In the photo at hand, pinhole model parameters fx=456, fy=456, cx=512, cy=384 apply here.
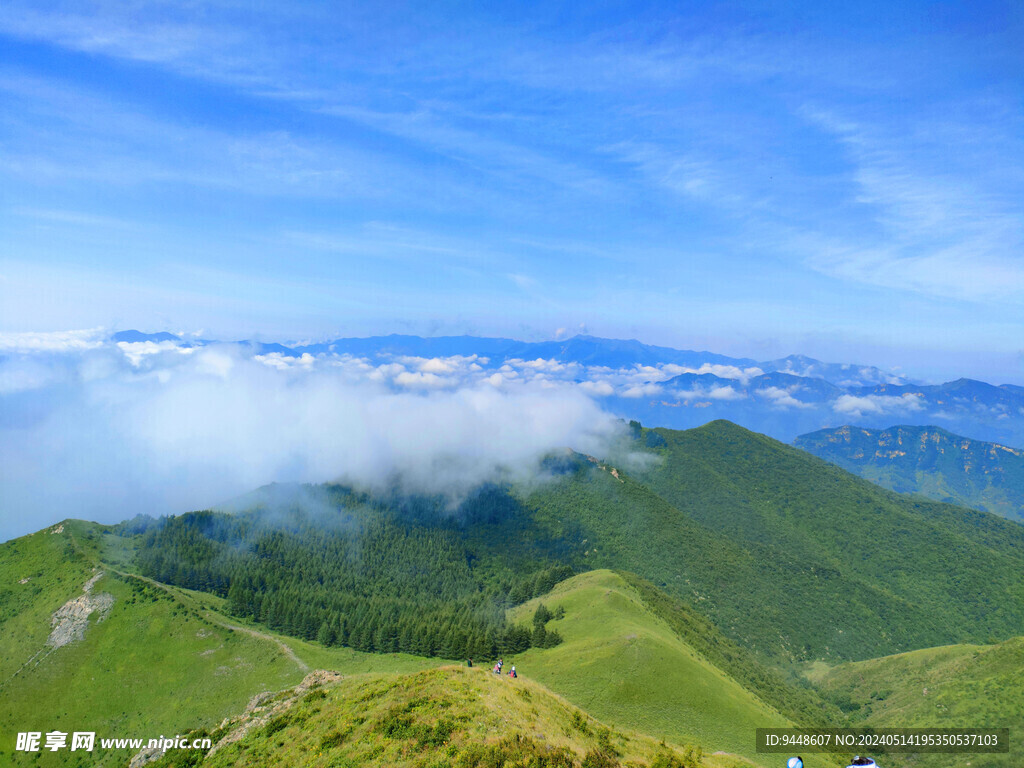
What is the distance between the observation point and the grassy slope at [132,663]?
239 feet

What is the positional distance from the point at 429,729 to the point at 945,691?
116 metres

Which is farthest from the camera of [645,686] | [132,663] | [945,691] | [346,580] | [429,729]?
[346,580]

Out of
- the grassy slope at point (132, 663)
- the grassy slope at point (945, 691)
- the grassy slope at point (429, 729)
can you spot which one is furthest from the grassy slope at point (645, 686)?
the grassy slope at point (945, 691)

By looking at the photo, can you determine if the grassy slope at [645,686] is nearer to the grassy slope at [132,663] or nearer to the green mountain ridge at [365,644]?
the green mountain ridge at [365,644]

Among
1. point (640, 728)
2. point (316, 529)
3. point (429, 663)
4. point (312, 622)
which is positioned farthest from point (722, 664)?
point (316, 529)

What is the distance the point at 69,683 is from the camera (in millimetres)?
79188

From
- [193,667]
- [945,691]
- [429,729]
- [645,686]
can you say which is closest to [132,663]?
[193,667]

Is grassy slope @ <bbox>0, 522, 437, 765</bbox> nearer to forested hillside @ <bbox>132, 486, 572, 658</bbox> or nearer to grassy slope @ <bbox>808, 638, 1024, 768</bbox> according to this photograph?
forested hillside @ <bbox>132, 486, 572, 658</bbox>

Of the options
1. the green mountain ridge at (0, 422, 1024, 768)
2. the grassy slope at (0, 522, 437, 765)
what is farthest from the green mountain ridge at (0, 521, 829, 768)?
the green mountain ridge at (0, 422, 1024, 768)

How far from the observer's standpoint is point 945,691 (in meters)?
92.3

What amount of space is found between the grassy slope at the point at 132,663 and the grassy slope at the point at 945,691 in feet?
315

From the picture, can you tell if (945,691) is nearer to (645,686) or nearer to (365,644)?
(645,686)

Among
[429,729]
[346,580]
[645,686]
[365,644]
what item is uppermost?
[429,729]

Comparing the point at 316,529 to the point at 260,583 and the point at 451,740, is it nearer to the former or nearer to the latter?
the point at 260,583
